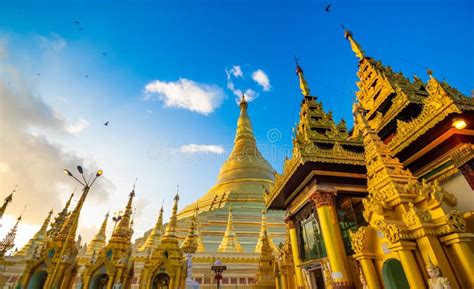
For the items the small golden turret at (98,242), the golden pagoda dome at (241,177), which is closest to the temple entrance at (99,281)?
the small golden turret at (98,242)

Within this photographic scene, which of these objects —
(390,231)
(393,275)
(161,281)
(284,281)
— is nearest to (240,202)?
(161,281)

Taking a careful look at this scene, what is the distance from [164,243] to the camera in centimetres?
1519

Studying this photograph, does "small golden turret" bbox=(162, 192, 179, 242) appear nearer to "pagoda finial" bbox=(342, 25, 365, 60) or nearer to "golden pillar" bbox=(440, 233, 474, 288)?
"golden pillar" bbox=(440, 233, 474, 288)

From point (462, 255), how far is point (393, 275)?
1453 millimetres

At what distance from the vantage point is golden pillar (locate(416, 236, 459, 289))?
3.52 metres

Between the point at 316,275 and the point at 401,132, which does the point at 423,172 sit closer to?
the point at 401,132

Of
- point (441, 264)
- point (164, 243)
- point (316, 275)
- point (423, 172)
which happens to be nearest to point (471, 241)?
point (441, 264)

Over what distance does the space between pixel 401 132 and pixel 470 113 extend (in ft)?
5.98

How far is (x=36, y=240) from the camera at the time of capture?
28.1 metres

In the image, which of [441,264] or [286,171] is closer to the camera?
[441,264]

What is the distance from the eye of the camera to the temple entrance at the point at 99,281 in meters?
13.7

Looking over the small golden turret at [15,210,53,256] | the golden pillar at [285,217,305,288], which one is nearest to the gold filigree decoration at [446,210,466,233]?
the golden pillar at [285,217,305,288]

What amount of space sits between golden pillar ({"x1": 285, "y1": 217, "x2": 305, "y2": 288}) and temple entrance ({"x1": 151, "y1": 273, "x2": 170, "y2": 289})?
8286 millimetres

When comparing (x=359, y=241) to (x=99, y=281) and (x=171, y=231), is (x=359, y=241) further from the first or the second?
(x=99, y=281)
